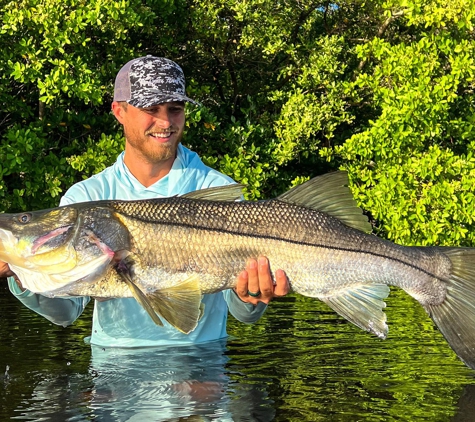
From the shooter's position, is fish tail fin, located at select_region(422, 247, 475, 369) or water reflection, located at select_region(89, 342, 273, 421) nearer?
fish tail fin, located at select_region(422, 247, 475, 369)

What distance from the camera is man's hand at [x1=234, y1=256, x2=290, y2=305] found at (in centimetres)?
455

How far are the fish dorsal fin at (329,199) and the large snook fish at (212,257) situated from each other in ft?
0.14

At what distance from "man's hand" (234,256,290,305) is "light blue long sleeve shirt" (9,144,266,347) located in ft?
2.18

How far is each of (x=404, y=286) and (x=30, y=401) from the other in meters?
2.48

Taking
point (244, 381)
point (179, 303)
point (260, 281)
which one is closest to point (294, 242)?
point (260, 281)

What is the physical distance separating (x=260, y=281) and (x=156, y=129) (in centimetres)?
141

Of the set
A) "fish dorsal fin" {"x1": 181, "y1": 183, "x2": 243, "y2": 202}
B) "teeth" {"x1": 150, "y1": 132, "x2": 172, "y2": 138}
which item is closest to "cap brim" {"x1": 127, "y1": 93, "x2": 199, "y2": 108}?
"teeth" {"x1": 150, "y1": 132, "x2": 172, "y2": 138}

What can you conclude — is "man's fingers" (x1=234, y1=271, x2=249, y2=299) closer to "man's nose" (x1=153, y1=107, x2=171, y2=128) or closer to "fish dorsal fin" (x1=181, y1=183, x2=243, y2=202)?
"fish dorsal fin" (x1=181, y1=183, x2=243, y2=202)

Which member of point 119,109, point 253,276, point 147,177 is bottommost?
point 253,276

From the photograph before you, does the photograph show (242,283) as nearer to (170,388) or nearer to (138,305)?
(138,305)

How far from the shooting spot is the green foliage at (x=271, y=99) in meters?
13.3

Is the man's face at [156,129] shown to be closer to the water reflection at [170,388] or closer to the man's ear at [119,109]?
the man's ear at [119,109]

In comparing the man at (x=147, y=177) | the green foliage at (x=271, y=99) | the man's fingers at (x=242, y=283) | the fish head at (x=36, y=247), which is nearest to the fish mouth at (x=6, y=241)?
the fish head at (x=36, y=247)

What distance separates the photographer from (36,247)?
4.51 m
